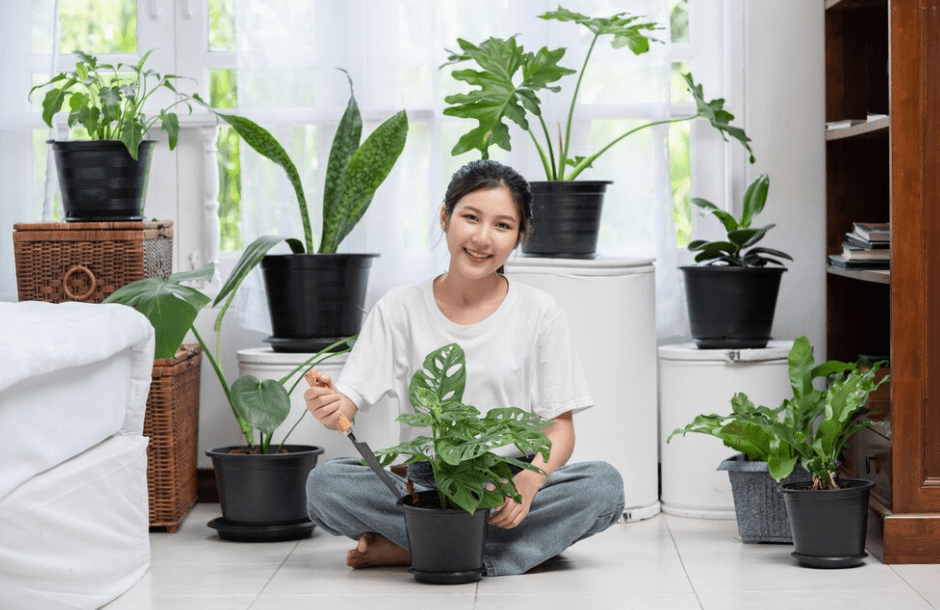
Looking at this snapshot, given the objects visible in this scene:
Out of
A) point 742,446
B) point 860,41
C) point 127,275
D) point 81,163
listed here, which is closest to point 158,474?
point 127,275

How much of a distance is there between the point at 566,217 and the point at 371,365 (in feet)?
2.42

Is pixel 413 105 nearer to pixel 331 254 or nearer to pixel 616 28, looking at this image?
pixel 331 254

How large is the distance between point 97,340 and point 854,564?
60.4 inches

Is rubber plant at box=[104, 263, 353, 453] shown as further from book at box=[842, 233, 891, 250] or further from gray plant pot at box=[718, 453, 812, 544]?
book at box=[842, 233, 891, 250]

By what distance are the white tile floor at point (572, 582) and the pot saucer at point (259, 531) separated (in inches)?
0.9

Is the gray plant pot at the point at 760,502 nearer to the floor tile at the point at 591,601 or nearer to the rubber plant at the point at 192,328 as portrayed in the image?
the floor tile at the point at 591,601

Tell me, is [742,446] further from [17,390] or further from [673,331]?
[17,390]

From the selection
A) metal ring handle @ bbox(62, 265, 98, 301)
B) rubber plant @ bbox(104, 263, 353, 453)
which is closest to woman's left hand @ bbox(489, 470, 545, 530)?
rubber plant @ bbox(104, 263, 353, 453)

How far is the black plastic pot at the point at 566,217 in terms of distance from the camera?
9.75 feet

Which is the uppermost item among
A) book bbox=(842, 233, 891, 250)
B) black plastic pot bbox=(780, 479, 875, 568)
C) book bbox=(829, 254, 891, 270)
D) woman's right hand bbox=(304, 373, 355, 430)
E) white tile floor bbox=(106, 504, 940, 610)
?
book bbox=(842, 233, 891, 250)

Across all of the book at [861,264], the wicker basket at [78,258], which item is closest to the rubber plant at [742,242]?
the book at [861,264]

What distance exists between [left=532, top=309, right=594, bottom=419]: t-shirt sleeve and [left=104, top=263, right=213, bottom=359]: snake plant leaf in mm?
729

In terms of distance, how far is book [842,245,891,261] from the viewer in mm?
2871

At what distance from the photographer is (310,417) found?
305 cm
